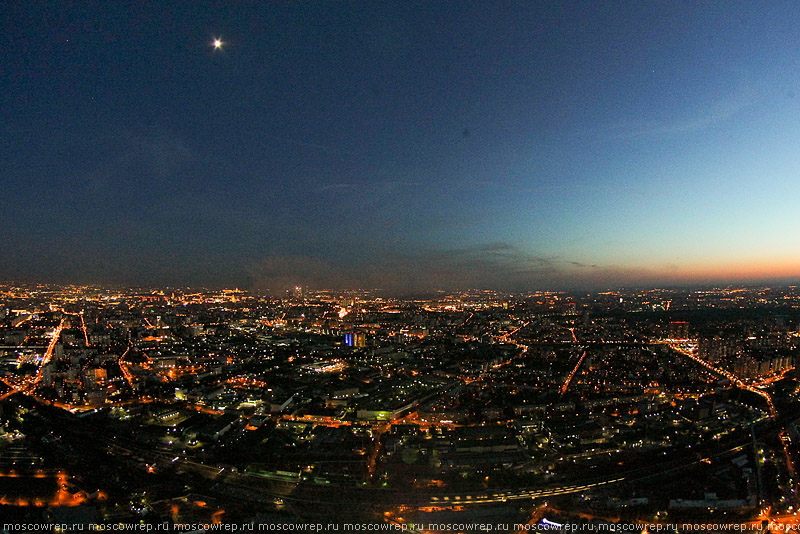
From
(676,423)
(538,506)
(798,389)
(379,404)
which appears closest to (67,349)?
(379,404)

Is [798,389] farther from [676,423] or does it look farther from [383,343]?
[383,343]

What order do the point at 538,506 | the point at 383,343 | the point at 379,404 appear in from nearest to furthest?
the point at 538,506, the point at 379,404, the point at 383,343

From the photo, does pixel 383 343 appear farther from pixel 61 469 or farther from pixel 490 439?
pixel 61 469

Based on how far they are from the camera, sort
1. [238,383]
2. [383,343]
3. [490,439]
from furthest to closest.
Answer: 1. [383,343]
2. [238,383]
3. [490,439]

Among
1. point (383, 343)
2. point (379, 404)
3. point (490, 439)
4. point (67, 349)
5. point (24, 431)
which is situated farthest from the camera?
point (383, 343)

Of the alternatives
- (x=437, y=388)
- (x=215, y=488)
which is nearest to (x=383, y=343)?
(x=437, y=388)

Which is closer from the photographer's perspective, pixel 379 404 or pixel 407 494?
pixel 407 494
